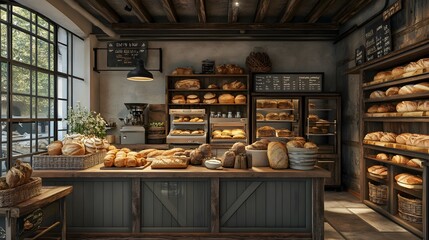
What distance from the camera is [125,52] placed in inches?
246

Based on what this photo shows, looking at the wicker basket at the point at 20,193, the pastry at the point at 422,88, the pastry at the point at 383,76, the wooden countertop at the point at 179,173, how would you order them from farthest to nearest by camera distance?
the pastry at the point at 383,76 → the pastry at the point at 422,88 → the wooden countertop at the point at 179,173 → the wicker basket at the point at 20,193

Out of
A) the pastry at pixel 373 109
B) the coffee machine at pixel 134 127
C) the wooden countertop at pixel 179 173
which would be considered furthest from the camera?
the coffee machine at pixel 134 127

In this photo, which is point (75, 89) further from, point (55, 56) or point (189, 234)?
point (189, 234)

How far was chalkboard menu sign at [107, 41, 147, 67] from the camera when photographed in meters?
6.23

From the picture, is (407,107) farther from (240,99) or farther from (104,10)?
(104,10)

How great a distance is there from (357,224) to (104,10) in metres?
4.99

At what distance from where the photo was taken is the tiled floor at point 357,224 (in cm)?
342

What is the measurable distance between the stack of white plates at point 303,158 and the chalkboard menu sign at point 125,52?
4.27 m

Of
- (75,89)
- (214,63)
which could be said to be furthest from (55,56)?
A: (214,63)

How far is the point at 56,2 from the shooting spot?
14.8ft

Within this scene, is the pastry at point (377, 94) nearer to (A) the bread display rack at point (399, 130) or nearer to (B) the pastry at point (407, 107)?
(A) the bread display rack at point (399, 130)

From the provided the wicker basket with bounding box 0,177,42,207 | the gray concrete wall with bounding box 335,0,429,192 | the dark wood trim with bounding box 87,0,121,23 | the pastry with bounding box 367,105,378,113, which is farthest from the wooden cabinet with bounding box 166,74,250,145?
the wicker basket with bounding box 0,177,42,207

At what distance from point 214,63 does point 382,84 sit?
3078 millimetres

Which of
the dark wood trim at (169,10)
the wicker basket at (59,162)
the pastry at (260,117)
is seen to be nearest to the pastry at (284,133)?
the pastry at (260,117)
